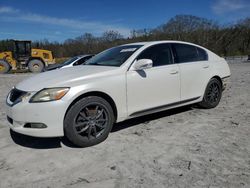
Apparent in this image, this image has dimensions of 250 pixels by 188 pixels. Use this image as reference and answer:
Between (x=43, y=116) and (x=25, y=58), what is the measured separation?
20.6m

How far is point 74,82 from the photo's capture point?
3.75 meters

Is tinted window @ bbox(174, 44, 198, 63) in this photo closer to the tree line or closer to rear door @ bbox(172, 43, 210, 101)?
rear door @ bbox(172, 43, 210, 101)

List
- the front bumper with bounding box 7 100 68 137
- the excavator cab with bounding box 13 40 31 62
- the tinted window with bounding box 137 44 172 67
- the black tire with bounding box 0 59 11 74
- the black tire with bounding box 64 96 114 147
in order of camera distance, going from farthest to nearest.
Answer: the excavator cab with bounding box 13 40 31 62 < the black tire with bounding box 0 59 11 74 < the tinted window with bounding box 137 44 172 67 < the black tire with bounding box 64 96 114 147 < the front bumper with bounding box 7 100 68 137

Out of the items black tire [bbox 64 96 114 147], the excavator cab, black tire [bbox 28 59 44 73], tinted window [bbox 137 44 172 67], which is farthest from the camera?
the excavator cab

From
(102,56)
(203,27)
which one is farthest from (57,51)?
(102,56)

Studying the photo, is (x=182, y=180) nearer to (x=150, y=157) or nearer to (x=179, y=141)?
(x=150, y=157)

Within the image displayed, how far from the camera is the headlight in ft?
11.8

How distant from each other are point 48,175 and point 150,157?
1.30 m

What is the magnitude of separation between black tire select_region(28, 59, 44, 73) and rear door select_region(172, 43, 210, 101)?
1791 cm

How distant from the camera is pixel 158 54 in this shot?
484 cm

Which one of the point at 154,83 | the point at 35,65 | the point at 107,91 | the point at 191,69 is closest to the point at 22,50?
the point at 35,65


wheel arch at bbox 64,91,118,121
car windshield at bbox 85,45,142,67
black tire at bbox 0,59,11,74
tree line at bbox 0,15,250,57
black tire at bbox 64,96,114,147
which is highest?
tree line at bbox 0,15,250,57

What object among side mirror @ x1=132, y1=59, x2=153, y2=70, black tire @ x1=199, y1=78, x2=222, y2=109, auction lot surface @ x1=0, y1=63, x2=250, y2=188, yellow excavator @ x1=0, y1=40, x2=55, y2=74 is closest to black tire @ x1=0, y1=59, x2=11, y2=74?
yellow excavator @ x1=0, y1=40, x2=55, y2=74

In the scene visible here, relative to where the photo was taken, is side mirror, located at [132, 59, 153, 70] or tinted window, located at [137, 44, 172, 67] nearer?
side mirror, located at [132, 59, 153, 70]
